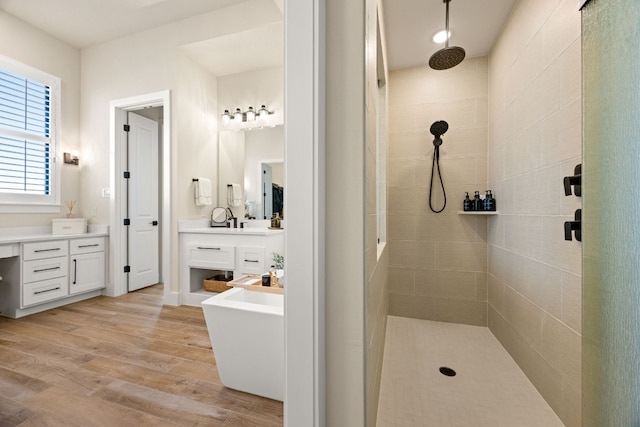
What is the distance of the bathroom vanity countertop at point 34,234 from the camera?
9.14 ft

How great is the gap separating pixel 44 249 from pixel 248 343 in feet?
9.63

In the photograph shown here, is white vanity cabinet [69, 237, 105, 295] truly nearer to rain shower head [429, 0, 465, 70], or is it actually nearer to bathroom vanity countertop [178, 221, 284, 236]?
bathroom vanity countertop [178, 221, 284, 236]

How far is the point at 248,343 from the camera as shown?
156 cm

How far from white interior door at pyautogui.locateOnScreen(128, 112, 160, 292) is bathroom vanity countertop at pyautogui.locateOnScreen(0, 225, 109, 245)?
15.1 inches

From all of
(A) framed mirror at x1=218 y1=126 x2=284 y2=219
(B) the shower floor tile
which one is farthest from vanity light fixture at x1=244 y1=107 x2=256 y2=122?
(B) the shower floor tile

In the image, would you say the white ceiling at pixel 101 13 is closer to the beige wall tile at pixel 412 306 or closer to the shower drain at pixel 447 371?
the beige wall tile at pixel 412 306

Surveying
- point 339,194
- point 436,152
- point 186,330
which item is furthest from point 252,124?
point 339,194

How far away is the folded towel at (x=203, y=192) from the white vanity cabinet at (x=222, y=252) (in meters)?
0.40

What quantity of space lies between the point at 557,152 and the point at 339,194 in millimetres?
1337

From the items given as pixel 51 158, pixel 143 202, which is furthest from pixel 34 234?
pixel 143 202

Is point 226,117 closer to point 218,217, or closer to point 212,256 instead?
point 218,217

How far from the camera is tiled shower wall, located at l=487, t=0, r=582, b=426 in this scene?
53.9 inches

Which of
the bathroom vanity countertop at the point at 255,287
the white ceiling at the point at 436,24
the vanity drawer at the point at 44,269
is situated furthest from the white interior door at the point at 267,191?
the vanity drawer at the point at 44,269

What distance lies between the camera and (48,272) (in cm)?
302
